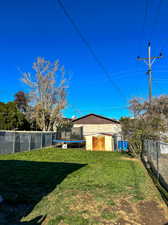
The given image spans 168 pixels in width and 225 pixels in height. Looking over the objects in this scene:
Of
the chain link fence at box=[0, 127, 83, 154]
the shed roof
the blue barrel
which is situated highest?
the shed roof

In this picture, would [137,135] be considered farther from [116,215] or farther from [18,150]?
[18,150]

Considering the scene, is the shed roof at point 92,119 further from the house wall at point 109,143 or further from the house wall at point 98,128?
the house wall at point 109,143

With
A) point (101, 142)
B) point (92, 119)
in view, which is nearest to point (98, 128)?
point (92, 119)

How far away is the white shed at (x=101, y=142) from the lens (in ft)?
55.5

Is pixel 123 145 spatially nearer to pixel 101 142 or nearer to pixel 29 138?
pixel 101 142

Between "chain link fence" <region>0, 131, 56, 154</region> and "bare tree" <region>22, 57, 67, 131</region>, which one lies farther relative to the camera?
"bare tree" <region>22, 57, 67, 131</region>

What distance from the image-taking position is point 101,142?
56.3ft

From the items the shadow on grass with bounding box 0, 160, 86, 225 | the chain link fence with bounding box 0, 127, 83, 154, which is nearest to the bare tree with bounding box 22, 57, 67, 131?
the chain link fence with bounding box 0, 127, 83, 154

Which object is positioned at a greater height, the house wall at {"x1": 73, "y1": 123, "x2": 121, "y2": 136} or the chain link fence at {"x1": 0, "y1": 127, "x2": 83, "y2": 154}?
the house wall at {"x1": 73, "y1": 123, "x2": 121, "y2": 136}

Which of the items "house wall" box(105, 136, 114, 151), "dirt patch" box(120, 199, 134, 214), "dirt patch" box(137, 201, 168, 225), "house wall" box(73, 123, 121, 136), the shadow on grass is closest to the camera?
"dirt patch" box(137, 201, 168, 225)

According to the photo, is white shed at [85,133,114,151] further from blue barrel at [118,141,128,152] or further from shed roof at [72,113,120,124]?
shed roof at [72,113,120,124]

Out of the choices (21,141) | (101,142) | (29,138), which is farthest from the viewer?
(101,142)

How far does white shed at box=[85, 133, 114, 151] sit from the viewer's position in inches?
666

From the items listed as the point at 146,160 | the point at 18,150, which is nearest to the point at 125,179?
the point at 146,160
